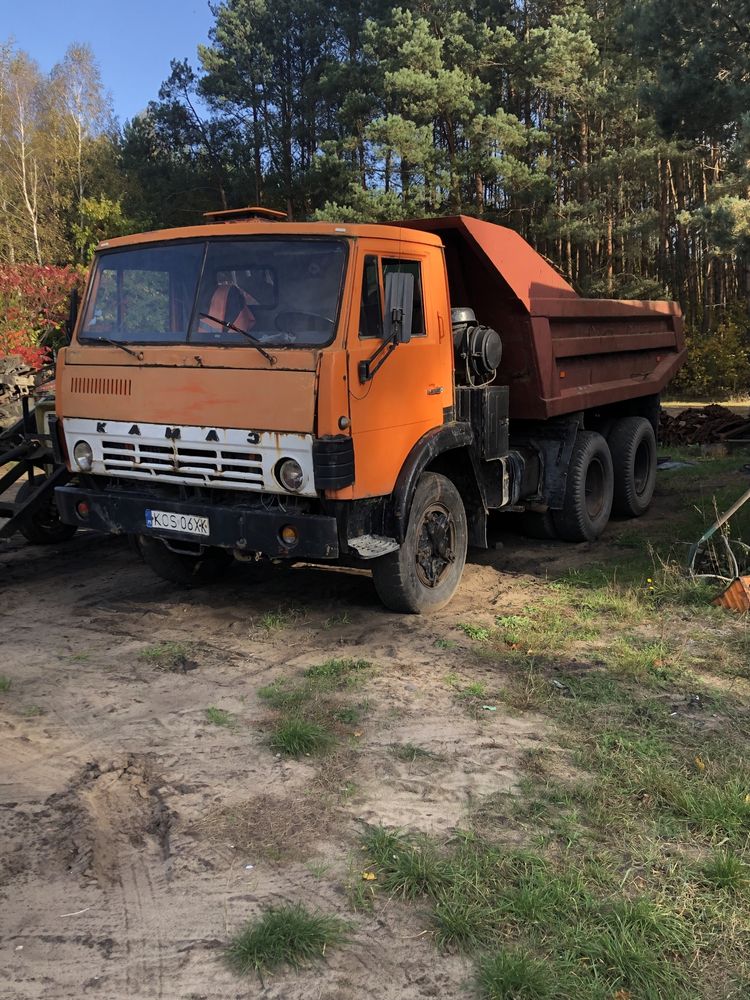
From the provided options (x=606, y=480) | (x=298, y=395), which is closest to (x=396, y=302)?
(x=298, y=395)

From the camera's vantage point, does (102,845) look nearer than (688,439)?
Yes

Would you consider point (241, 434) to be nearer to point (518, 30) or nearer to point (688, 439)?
point (688, 439)

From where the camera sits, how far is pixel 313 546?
4.82m

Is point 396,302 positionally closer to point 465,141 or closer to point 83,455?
point 83,455

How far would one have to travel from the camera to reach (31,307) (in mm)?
18078

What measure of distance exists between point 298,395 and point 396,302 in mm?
799

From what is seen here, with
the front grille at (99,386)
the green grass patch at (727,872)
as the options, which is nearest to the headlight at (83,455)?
the front grille at (99,386)

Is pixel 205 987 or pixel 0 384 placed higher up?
pixel 0 384

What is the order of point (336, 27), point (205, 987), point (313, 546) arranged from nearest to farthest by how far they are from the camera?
point (205, 987) → point (313, 546) → point (336, 27)

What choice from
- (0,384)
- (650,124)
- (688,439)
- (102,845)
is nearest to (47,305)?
(0,384)

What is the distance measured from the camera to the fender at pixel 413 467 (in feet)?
17.0

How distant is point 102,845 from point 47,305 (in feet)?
57.4

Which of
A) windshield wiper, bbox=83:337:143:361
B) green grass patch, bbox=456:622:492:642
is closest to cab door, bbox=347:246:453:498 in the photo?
green grass patch, bbox=456:622:492:642

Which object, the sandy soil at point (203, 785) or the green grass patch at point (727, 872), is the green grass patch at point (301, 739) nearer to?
the sandy soil at point (203, 785)
